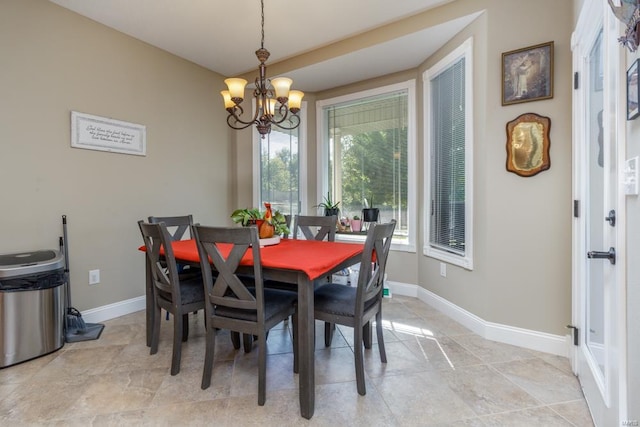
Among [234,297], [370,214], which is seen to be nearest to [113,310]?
[234,297]

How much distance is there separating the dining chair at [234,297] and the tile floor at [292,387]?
0.20 m

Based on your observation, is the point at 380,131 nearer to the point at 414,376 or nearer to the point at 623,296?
the point at 414,376

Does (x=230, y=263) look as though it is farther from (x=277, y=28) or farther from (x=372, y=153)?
(x=372, y=153)

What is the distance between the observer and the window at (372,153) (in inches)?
140

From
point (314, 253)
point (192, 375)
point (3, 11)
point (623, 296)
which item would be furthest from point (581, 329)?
point (3, 11)

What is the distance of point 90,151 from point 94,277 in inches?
45.1

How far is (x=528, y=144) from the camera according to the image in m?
2.22

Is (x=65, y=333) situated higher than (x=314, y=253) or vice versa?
(x=314, y=253)

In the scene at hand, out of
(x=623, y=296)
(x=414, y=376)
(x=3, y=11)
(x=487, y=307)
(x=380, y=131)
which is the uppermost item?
(x=3, y=11)

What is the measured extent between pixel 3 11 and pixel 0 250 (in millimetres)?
1757

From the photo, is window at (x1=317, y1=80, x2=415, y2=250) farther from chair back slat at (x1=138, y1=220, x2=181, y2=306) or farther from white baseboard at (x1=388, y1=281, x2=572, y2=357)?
chair back slat at (x1=138, y1=220, x2=181, y2=306)

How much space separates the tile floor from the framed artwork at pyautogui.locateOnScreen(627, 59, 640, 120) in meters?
1.45

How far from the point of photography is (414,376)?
6.31ft

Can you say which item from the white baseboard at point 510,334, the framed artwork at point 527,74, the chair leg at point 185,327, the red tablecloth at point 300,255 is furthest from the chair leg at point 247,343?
the framed artwork at point 527,74
